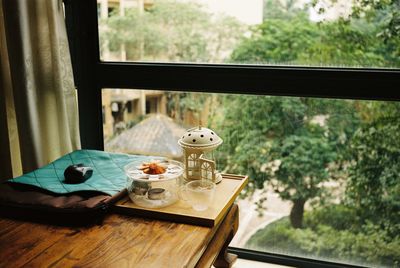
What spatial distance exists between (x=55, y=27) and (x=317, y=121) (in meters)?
1.18

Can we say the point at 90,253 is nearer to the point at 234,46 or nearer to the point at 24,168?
the point at 24,168

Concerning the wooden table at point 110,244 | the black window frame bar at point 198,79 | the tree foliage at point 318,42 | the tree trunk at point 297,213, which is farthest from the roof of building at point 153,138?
the wooden table at point 110,244

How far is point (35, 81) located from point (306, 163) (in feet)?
4.00

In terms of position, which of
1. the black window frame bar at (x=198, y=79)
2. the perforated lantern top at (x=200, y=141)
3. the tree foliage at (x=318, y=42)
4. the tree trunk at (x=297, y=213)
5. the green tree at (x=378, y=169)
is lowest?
the tree trunk at (x=297, y=213)

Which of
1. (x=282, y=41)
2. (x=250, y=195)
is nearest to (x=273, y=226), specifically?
(x=250, y=195)

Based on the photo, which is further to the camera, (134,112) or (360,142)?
(134,112)

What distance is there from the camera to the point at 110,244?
1213mm

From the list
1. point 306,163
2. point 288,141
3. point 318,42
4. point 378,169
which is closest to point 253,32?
point 318,42

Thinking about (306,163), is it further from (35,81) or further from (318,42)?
(35,81)

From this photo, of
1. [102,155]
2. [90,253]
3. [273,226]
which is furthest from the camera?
[273,226]

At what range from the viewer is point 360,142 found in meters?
1.86

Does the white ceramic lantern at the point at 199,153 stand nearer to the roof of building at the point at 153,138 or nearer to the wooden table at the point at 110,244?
the wooden table at the point at 110,244

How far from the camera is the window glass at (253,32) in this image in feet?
5.82

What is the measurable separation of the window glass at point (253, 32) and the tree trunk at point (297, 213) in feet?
1.99
